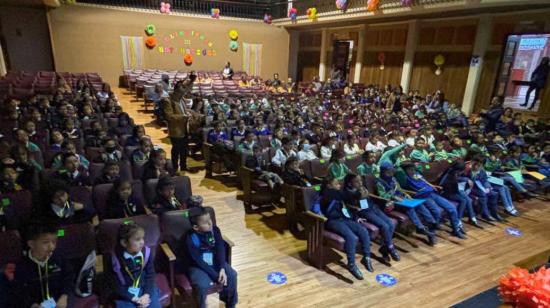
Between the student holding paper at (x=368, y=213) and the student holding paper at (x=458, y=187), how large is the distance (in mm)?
1376

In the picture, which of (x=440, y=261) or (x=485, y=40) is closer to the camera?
(x=440, y=261)

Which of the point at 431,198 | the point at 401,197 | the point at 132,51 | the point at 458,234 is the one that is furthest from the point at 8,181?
the point at 132,51

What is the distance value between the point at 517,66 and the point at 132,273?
13656mm

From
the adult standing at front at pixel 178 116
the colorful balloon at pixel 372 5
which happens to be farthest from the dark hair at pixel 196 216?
the colorful balloon at pixel 372 5

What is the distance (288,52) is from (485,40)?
1031 centimetres

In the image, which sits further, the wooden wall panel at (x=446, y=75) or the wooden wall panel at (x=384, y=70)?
the wooden wall panel at (x=384, y=70)

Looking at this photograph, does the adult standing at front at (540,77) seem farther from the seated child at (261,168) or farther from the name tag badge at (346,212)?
the name tag badge at (346,212)

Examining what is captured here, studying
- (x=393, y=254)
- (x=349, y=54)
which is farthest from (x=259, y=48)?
(x=393, y=254)

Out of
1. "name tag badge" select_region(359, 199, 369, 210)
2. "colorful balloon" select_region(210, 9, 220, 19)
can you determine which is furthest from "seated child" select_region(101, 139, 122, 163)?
"colorful balloon" select_region(210, 9, 220, 19)

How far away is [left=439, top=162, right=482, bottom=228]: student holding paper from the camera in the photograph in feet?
15.1

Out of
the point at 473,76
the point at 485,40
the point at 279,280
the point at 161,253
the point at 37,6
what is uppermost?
the point at 37,6

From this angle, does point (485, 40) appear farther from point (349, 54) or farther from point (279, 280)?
point (279, 280)

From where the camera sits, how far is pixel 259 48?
58.9 feet

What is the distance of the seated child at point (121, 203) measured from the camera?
10.5ft
